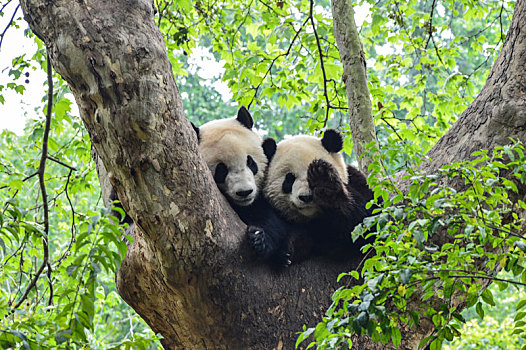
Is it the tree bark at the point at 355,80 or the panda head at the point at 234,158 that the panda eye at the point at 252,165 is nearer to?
the panda head at the point at 234,158

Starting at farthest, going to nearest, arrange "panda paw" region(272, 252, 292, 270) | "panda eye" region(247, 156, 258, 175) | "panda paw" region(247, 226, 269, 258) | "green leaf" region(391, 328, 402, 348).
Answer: "panda eye" region(247, 156, 258, 175) → "panda paw" region(272, 252, 292, 270) → "panda paw" region(247, 226, 269, 258) → "green leaf" region(391, 328, 402, 348)

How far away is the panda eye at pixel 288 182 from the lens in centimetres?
404

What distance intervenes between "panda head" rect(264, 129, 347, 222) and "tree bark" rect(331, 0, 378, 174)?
37 centimetres

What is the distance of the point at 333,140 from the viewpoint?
14.4 feet

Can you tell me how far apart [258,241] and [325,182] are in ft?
2.27

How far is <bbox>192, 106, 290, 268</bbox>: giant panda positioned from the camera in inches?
133

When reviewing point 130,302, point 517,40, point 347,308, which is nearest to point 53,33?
point 130,302

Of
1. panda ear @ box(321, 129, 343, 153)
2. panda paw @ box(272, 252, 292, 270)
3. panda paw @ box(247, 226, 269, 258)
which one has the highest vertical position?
panda ear @ box(321, 129, 343, 153)

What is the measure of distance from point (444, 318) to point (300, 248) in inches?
50.3

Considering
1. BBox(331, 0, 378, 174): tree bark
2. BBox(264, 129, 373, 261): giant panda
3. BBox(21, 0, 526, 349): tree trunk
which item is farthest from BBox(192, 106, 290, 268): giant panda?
BBox(331, 0, 378, 174): tree bark

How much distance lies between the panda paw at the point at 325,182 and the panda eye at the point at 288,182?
1.69ft

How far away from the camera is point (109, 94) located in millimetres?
2541

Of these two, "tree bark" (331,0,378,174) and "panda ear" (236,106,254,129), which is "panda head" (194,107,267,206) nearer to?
"panda ear" (236,106,254,129)

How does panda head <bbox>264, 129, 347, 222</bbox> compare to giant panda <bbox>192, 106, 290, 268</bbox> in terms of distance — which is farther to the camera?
panda head <bbox>264, 129, 347, 222</bbox>
